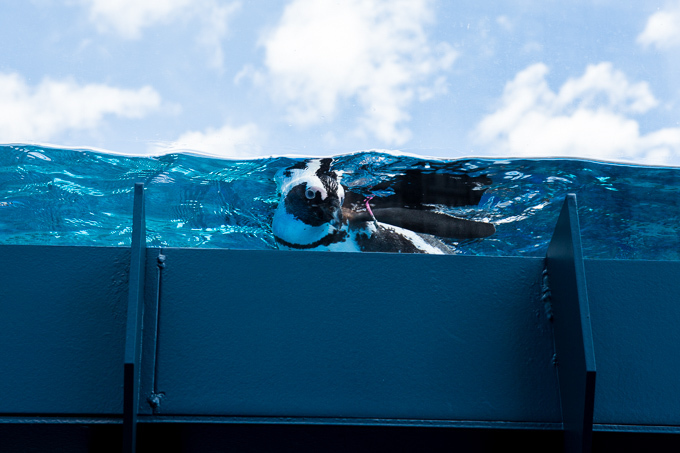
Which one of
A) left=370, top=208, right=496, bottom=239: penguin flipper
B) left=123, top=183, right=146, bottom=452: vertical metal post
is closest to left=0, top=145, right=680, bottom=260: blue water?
left=370, top=208, right=496, bottom=239: penguin flipper

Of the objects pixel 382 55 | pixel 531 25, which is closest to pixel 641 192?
pixel 531 25

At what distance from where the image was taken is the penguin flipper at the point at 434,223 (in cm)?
486

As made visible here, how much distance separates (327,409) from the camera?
5.18 ft

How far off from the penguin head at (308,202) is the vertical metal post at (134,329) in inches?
108

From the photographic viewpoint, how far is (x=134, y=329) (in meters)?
1.49

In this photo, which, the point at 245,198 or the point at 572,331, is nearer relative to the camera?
the point at 572,331

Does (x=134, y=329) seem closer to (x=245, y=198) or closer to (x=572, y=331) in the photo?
(x=572, y=331)

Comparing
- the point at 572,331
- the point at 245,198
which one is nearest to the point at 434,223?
the point at 245,198

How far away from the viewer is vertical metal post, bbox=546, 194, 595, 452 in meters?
1.44

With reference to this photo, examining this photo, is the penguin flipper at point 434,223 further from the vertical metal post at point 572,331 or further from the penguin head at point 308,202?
the vertical metal post at point 572,331

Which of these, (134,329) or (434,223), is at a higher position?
(434,223)

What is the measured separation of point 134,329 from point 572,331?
122cm

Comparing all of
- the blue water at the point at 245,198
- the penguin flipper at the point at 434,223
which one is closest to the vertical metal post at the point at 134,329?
the blue water at the point at 245,198

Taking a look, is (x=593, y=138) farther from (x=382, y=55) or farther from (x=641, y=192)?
(x=382, y=55)
